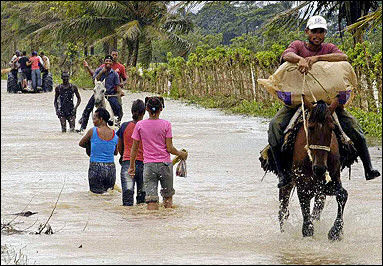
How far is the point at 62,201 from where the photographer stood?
10.3 metres

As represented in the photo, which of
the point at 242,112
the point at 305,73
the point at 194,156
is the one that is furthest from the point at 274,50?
the point at 305,73

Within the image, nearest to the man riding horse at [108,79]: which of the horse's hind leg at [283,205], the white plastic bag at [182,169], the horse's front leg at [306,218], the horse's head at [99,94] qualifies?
the horse's head at [99,94]

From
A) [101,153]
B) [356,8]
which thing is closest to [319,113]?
[101,153]

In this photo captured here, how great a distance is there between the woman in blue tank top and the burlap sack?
311 cm

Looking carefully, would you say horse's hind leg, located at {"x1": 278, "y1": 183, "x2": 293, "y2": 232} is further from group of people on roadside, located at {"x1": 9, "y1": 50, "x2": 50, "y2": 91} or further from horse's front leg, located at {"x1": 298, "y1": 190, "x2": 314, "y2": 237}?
group of people on roadside, located at {"x1": 9, "y1": 50, "x2": 50, "y2": 91}

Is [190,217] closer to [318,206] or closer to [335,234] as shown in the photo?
[318,206]

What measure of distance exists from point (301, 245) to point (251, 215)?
2.05 metres

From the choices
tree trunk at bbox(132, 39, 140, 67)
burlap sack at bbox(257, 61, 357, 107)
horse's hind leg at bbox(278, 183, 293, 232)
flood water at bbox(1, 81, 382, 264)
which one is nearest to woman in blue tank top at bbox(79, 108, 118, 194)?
flood water at bbox(1, 81, 382, 264)

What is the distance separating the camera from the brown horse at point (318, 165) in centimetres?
725

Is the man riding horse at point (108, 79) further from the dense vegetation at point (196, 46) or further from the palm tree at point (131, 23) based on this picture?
the palm tree at point (131, 23)

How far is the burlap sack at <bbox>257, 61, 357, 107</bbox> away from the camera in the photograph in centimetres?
788

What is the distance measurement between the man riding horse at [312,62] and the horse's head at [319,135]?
0.49 m

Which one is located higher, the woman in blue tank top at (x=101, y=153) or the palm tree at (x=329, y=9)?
the palm tree at (x=329, y=9)

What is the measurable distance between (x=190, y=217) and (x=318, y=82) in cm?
233
